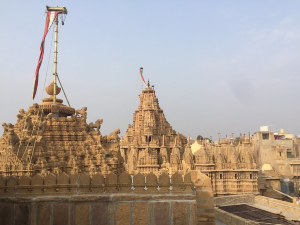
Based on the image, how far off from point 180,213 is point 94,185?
2.45m

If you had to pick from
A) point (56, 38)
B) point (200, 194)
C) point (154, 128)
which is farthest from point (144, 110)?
point (200, 194)

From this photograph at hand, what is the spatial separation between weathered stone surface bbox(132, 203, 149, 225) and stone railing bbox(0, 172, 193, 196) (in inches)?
14.2

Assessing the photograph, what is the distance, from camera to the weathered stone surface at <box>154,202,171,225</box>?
7.24m

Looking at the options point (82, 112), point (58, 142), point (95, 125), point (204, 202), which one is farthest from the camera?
point (95, 125)

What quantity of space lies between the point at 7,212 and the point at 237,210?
15424 mm

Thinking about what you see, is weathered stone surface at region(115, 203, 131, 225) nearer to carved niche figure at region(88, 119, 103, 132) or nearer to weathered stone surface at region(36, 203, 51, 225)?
weathered stone surface at region(36, 203, 51, 225)

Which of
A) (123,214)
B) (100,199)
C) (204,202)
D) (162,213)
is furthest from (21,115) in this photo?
(204,202)

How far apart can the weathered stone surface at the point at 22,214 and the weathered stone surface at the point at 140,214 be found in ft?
9.37

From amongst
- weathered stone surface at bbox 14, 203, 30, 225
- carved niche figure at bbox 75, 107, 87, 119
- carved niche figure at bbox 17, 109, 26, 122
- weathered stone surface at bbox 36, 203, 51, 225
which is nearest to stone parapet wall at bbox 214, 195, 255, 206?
carved niche figure at bbox 75, 107, 87, 119

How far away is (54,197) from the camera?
734cm

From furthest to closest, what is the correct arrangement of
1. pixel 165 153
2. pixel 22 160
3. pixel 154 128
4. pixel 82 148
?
pixel 154 128 < pixel 165 153 < pixel 82 148 < pixel 22 160

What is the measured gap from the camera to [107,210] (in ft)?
23.9

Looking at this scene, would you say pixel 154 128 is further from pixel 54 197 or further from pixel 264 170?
pixel 54 197

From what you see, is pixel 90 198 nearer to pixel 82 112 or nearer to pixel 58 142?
pixel 58 142
